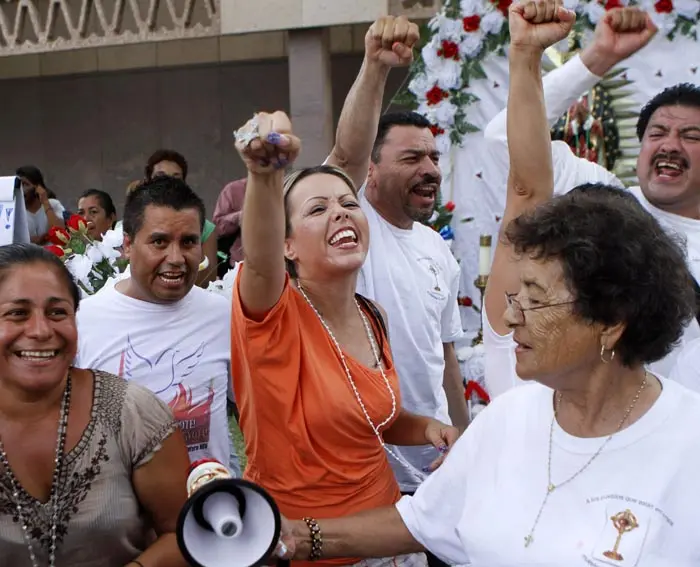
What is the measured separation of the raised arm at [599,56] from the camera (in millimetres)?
2660

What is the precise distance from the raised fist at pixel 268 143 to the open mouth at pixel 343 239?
507mm

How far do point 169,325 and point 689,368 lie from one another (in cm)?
166

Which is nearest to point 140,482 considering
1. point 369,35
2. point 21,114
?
point 369,35

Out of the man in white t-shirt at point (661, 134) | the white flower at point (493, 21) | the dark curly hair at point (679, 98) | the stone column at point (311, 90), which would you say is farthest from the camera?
the stone column at point (311, 90)

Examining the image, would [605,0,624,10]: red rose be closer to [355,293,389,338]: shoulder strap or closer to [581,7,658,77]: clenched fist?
[581,7,658,77]: clenched fist

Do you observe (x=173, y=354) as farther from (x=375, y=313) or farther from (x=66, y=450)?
(x=66, y=450)

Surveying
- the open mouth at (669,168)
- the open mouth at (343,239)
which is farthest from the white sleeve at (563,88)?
the open mouth at (343,239)

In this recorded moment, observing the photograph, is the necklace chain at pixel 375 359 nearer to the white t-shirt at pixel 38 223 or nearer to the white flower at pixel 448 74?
the white flower at pixel 448 74

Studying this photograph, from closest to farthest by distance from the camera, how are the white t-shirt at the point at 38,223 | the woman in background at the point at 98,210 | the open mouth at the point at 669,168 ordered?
the open mouth at the point at 669,168, the woman in background at the point at 98,210, the white t-shirt at the point at 38,223

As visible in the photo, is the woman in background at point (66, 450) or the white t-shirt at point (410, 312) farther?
the white t-shirt at point (410, 312)

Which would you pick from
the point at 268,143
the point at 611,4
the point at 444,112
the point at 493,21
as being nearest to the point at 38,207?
the point at 444,112

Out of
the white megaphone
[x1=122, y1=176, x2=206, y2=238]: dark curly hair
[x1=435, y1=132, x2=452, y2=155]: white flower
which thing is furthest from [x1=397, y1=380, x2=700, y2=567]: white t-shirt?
A: [x1=435, y1=132, x2=452, y2=155]: white flower

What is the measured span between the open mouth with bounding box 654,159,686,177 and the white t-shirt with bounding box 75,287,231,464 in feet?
5.41

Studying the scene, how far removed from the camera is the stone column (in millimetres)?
7688
